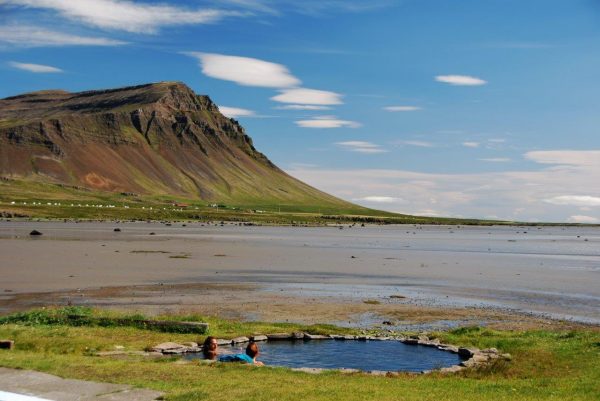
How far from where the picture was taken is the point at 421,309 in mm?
39469

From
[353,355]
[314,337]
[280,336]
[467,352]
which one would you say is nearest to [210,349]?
[280,336]

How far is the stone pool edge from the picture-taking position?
21969 mm

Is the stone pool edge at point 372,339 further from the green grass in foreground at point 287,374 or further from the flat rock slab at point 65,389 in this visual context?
the flat rock slab at point 65,389

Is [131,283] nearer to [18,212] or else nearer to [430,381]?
[430,381]

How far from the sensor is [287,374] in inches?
774

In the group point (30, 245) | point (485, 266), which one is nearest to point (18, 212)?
point (30, 245)

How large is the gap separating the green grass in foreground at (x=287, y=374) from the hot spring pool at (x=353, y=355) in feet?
7.09

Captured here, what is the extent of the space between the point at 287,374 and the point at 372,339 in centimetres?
955

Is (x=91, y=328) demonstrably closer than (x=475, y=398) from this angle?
No

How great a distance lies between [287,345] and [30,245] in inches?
2519

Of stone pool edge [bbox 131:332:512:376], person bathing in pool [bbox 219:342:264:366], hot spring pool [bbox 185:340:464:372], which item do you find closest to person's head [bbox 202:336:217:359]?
person bathing in pool [bbox 219:342:264:366]

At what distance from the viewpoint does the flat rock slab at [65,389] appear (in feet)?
49.6

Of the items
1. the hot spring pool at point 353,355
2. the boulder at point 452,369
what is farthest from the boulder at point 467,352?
the boulder at point 452,369

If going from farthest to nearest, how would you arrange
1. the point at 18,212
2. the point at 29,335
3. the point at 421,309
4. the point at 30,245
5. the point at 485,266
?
the point at 18,212
the point at 30,245
the point at 485,266
the point at 421,309
the point at 29,335
